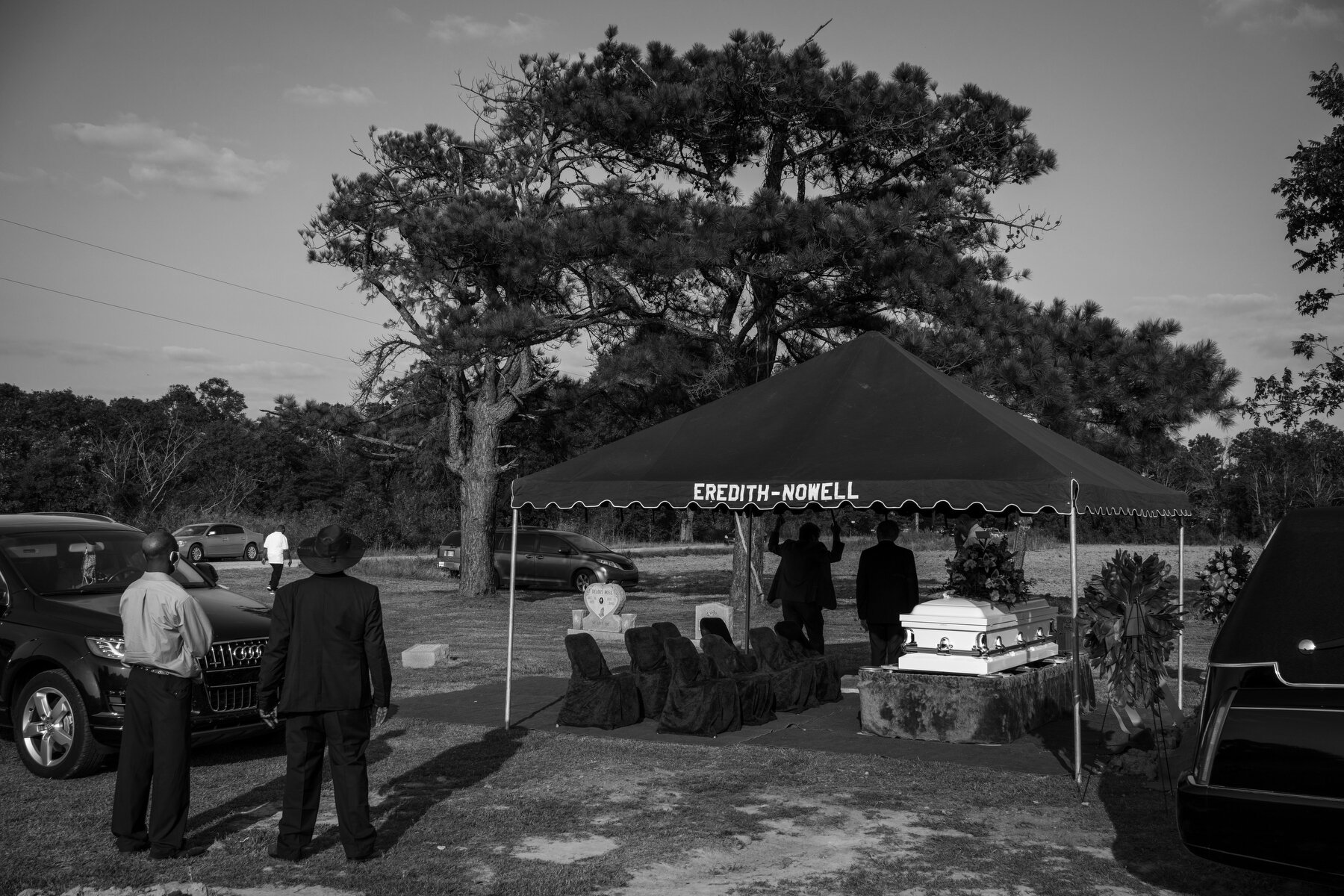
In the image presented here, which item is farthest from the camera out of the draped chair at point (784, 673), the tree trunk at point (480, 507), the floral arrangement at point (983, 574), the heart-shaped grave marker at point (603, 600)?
the tree trunk at point (480, 507)

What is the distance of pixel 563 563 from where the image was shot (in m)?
30.9

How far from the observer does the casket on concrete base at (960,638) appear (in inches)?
370

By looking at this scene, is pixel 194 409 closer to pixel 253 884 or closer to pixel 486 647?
pixel 486 647

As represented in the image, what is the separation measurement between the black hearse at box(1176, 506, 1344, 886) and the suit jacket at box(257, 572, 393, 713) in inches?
152

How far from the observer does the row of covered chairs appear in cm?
984

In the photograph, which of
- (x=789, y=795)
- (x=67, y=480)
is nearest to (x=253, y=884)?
(x=789, y=795)

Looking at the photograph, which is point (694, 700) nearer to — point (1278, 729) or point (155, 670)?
point (155, 670)

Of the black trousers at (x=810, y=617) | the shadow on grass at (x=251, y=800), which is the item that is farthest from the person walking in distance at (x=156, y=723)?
the black trousers at (x=810, y=617)

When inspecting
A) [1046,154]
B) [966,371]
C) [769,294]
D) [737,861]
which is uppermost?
[1046,154]

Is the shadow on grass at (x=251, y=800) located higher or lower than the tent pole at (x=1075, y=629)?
lower

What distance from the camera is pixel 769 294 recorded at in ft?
69.2

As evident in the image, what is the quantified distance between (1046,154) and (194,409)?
251ft

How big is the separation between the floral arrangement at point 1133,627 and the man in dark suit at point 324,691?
5.01m

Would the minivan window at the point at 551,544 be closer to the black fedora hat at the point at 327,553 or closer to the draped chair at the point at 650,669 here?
the draped chair at the point at 650,669
